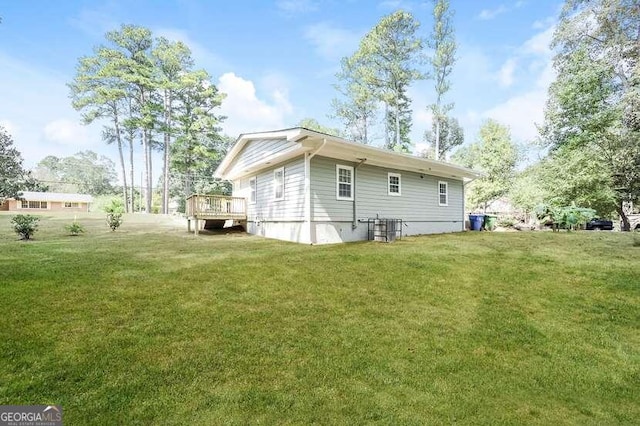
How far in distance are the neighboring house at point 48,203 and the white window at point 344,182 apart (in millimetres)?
42707

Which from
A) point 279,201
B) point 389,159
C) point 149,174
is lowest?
point 279,201

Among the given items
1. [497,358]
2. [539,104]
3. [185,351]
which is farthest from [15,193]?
[539,104]

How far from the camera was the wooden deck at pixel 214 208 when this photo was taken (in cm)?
1288

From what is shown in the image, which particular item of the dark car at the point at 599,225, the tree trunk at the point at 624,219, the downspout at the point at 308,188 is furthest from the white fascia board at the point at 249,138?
the dark car at the point at 599,225

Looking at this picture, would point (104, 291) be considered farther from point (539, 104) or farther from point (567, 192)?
point (539, 104)

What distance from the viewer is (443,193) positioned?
49.6ft

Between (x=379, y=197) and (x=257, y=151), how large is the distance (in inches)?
222

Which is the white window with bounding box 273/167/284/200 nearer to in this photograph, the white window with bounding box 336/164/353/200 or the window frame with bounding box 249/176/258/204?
the window frame with bounding box 249/176/258/204

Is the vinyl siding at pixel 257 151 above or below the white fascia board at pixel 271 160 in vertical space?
above

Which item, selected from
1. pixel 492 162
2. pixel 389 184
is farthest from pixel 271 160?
pixel 492 162

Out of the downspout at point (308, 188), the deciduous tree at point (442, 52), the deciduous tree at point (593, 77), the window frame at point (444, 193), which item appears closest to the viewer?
the downspout at point (308, 188)

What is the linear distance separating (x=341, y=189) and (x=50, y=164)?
8860cm

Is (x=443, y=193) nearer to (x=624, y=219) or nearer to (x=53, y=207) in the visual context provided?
(x=624, y=219)

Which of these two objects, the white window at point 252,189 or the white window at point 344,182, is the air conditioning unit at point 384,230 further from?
the white window at point 252,189
